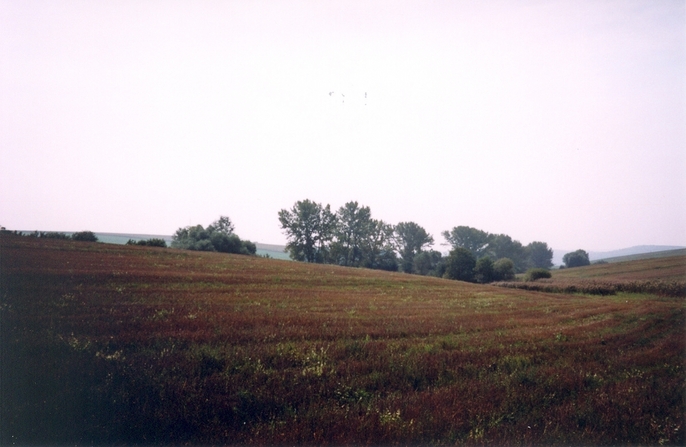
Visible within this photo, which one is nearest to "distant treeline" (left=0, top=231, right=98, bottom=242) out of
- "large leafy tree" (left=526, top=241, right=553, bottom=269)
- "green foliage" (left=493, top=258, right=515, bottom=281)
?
"green foliage" (left=493, top=258, right=515, bottom=281)

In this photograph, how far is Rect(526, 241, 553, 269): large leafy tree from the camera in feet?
504

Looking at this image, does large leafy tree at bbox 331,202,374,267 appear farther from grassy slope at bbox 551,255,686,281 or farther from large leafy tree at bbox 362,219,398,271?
grassy slope at bbox 551,255,686,281

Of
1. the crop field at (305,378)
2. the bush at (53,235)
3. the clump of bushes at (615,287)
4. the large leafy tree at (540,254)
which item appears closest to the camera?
the crop field at (305,378)

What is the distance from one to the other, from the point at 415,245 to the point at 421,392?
378ft

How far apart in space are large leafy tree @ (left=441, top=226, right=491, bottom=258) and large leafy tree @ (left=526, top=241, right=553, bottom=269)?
1268 inches

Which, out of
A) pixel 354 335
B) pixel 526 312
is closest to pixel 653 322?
pixel 526 312

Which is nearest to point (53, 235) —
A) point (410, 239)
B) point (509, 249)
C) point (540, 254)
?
point (410, 239)

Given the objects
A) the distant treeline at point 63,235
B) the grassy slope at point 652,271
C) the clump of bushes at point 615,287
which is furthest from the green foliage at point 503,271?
the distant treeline at point 63,235

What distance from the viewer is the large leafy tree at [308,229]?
95938mm

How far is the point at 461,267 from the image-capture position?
77.5 m

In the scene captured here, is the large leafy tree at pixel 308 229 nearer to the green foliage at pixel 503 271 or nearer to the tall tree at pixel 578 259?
the green foliage at pixel 503 271

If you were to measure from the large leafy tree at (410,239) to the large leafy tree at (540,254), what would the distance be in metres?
61.1

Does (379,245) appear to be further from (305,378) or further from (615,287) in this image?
(305,378)

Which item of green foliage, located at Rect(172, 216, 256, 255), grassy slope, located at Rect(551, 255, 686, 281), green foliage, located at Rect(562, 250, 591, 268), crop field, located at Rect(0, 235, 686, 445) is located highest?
green foliage, located at Rect(172, 216, 256, 255)
